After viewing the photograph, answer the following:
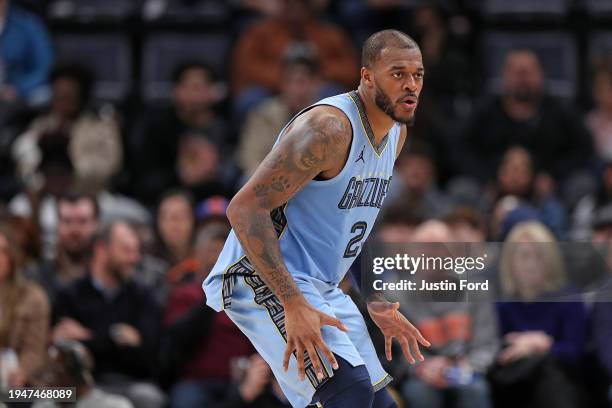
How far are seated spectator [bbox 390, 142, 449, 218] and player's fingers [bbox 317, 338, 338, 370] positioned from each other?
4.78 meters

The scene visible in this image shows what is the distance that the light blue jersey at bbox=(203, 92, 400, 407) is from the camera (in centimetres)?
510

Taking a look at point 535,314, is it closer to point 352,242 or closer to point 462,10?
point 352,242

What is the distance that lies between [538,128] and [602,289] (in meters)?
3.82

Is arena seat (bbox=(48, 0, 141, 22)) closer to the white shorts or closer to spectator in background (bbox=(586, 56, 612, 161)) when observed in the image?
spectator in background (bbox=(586, 56, 612, 161))

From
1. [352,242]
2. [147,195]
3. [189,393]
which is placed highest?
[352,242]

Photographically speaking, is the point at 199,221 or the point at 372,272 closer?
the point at 372,272

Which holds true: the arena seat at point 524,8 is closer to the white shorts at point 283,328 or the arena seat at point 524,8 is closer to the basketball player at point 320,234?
the basketball player at point 320,234

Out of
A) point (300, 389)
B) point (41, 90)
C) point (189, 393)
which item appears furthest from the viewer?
point (41, 90)

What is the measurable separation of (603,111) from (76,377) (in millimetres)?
5447

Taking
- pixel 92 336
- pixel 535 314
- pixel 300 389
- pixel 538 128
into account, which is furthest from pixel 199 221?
pixel 300 389

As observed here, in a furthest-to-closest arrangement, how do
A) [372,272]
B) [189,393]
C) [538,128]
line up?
[538,128] < [189,393] < [372,272]

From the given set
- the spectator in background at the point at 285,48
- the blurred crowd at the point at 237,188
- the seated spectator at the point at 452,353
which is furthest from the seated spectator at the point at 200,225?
the spectator in background at the point at 285,48

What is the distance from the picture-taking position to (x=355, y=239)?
535cm

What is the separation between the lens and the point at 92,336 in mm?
8109
